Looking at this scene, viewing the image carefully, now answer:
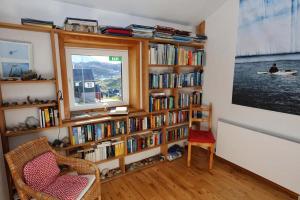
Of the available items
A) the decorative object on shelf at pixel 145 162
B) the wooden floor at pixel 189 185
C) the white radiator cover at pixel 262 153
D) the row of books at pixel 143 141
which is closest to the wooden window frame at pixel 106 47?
the row of books at pixel 143 141

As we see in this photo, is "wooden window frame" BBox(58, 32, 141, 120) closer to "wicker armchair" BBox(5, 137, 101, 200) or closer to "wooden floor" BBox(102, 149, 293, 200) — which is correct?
"wicker armchair" BBox(5, 137, 101, 200)

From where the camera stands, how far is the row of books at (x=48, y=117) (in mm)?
1911

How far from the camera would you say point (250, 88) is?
2.38 m

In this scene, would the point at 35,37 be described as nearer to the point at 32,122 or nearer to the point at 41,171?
the point at 32,122

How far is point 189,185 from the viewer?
2.29 m

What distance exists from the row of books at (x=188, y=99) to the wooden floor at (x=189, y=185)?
3.18 feet

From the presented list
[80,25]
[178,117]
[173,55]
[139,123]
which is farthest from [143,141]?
[80,25]

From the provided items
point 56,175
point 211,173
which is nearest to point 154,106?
point 211,173

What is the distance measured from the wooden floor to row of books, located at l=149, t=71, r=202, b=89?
4.07 feet

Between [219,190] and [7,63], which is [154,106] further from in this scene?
[7,63]

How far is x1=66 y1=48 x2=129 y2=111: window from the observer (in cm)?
235

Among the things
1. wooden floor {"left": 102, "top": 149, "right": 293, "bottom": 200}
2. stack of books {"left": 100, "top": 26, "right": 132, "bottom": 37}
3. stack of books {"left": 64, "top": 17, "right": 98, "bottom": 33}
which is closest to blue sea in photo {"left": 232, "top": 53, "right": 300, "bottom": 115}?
wooden floor {"left": 102, "top": 149, "right": 293, "bottom": 200}

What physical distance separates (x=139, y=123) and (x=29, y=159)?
1368 mm

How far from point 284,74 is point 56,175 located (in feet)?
8.72
